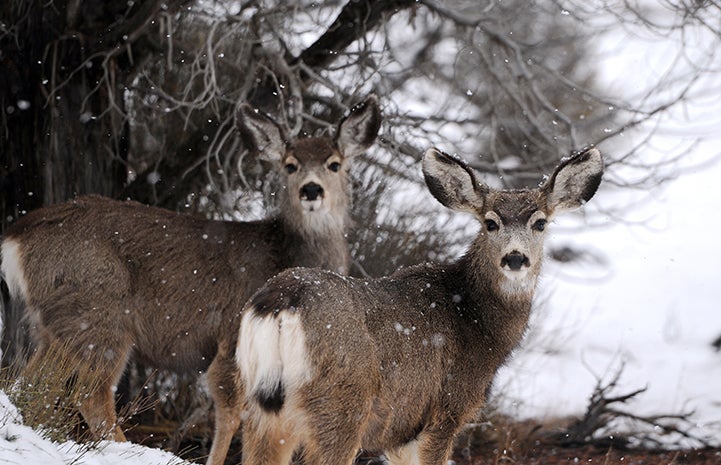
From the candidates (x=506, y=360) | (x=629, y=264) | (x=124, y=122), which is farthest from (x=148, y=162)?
(x=629, y=264)

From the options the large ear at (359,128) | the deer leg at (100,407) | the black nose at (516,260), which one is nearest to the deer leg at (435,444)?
the black nose at (516,260)

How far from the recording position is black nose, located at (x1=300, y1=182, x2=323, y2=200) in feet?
25.0

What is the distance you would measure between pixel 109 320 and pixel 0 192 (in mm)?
2167

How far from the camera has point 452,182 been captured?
623cm

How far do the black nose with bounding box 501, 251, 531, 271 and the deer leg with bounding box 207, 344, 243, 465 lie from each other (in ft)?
6.72

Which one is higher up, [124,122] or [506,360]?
[124,122]

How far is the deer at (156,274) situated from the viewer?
7.09 m

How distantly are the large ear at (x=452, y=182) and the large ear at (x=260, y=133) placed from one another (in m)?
2.02

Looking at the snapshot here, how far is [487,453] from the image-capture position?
837cm

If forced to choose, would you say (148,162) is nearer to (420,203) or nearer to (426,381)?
(420,203)

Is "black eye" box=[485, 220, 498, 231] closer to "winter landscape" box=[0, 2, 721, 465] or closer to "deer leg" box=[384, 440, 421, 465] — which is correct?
"deer leg" box=[384, 440, 421, 465]


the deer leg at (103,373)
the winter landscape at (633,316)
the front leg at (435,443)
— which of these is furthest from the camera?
the winter landscape at (633,316)

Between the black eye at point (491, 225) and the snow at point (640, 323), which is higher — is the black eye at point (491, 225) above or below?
above

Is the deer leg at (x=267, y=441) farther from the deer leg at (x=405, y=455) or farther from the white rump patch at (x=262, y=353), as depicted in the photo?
the deer leg at (x=405, y=455)
